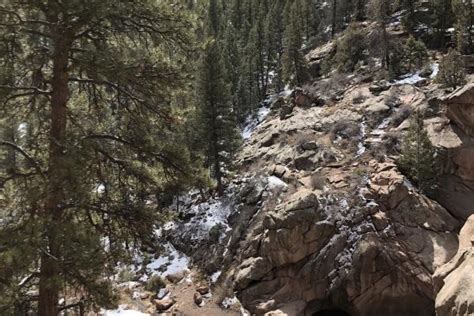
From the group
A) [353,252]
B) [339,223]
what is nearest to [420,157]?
[339,223]

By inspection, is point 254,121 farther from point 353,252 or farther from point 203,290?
point 353,252

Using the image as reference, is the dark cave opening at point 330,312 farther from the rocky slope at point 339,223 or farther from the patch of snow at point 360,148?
the patch of snow at point 360,148

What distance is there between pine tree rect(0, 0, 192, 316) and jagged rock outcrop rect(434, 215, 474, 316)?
4880 millimetres

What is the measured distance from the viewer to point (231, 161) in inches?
1276

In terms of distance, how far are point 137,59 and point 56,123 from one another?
1.67 metres

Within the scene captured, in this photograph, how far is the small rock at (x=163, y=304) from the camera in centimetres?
2327

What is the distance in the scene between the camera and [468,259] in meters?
7.71

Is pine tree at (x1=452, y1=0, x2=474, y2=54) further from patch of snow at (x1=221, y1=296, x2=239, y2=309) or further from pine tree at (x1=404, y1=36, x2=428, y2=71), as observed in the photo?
patch of snow at (x1=221, y1=296, x2=239, y2=309)

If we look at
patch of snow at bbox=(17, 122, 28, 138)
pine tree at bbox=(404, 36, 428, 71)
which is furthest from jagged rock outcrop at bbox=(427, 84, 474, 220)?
patch of snow at bbox=(17, 122, 28, 138)

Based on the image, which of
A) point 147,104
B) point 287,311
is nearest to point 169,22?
point 147,104

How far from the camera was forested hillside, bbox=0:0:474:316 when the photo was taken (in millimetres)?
6586

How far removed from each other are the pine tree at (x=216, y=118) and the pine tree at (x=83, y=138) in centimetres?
2301

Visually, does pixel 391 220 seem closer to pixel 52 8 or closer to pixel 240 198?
pixel 240 198

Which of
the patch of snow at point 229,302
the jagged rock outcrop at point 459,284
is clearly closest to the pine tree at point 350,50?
the patch of snow at point 229,302
